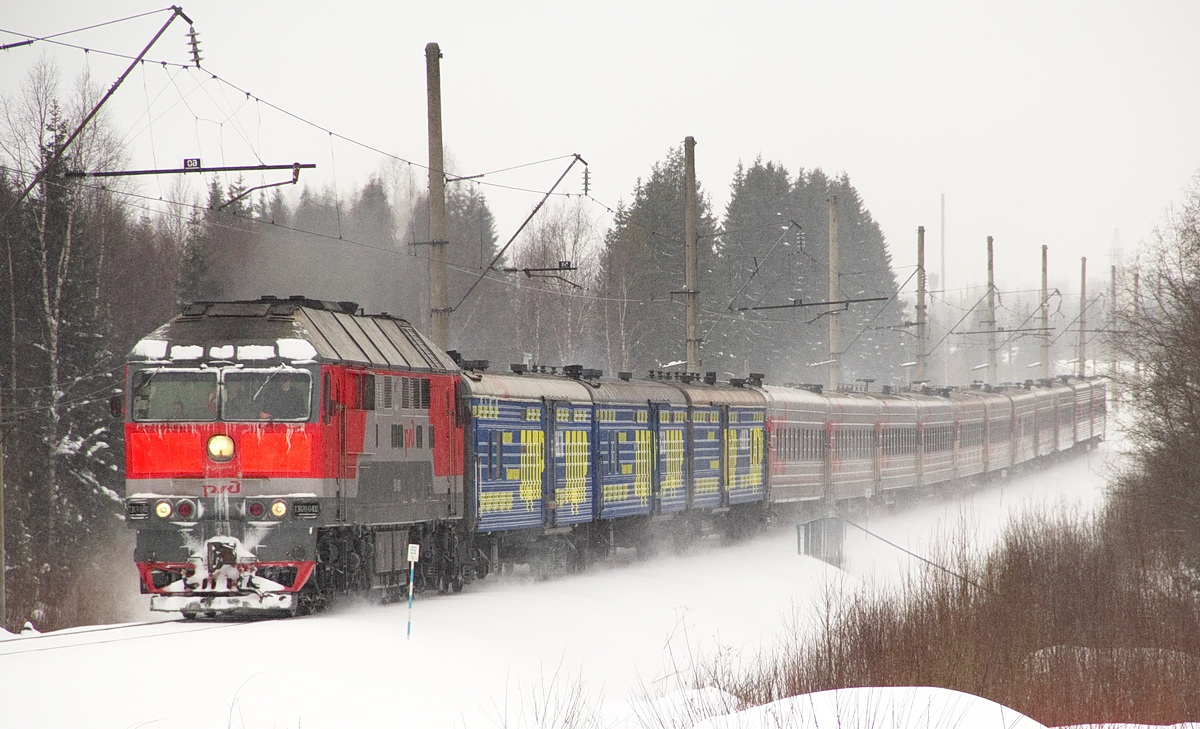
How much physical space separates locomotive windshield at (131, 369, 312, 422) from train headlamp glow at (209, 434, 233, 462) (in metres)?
0.24

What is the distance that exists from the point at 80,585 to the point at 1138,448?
23057mm

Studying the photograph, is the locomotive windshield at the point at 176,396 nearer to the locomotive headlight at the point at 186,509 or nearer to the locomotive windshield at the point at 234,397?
the locomotive windshield at the point at 234,397

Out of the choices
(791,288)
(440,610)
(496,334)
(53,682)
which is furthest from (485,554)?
(791,288)

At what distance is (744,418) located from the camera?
3491cm

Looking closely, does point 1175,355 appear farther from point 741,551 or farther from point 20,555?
point 20,555

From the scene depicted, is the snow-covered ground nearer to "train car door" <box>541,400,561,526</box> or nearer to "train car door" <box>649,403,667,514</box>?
"train car door" <box>541,400,561,526</box>

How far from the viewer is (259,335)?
1727cm

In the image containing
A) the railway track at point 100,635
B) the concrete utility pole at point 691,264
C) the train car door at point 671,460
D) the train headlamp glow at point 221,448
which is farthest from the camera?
the concrete utility pole at point 691,264

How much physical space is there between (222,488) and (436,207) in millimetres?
8310

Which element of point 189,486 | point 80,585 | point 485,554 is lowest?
point 80,585

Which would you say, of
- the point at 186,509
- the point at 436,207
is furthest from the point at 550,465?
the point at 186,509

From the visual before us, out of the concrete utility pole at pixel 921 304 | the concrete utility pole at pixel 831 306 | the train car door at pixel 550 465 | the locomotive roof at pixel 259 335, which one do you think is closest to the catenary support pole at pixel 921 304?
the concrete utility pole at pixel 921 304

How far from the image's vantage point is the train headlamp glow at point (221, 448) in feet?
55.3

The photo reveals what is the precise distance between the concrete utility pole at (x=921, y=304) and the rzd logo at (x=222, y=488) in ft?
117
